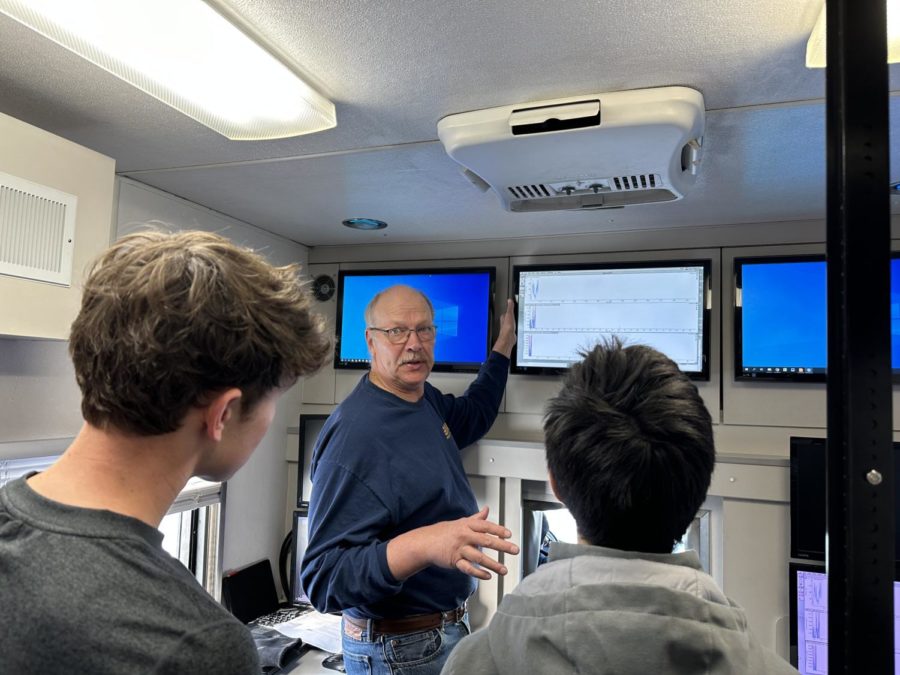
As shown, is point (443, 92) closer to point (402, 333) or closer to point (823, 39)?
point (823, 39)

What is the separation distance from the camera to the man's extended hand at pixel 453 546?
3.96ft

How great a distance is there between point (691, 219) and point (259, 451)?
5.71 ft

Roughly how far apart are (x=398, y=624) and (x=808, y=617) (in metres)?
1.14

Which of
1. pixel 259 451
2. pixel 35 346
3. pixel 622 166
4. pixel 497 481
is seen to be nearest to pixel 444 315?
pixel 497 481

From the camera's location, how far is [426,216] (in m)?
2.06

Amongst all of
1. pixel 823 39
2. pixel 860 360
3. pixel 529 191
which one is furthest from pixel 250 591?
pixel 823 39

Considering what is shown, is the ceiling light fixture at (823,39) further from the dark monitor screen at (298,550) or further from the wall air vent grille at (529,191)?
the dark monitor screen at (298,550)

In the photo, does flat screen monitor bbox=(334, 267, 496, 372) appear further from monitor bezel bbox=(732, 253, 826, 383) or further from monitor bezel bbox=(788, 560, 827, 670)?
monitor bezel bbox=(788, 560, 827, 670)

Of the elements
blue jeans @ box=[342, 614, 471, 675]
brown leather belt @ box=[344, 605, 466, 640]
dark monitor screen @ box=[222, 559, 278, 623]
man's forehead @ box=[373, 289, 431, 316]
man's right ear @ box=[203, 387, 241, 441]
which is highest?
man's forehead @ box=[373, 289, 431, 316]

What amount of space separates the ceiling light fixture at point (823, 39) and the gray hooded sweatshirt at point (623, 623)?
2.60 feet

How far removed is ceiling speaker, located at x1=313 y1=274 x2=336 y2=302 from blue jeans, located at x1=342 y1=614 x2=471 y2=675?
4.59 ft

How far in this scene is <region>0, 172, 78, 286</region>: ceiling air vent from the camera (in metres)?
1.25

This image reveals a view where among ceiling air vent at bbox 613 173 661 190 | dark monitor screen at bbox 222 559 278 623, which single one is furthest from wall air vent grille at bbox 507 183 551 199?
dark monitor screen at bbox 222 559 278 623

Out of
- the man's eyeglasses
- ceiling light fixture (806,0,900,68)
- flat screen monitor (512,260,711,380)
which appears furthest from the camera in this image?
flat screen monitor (512,260,711,380)
